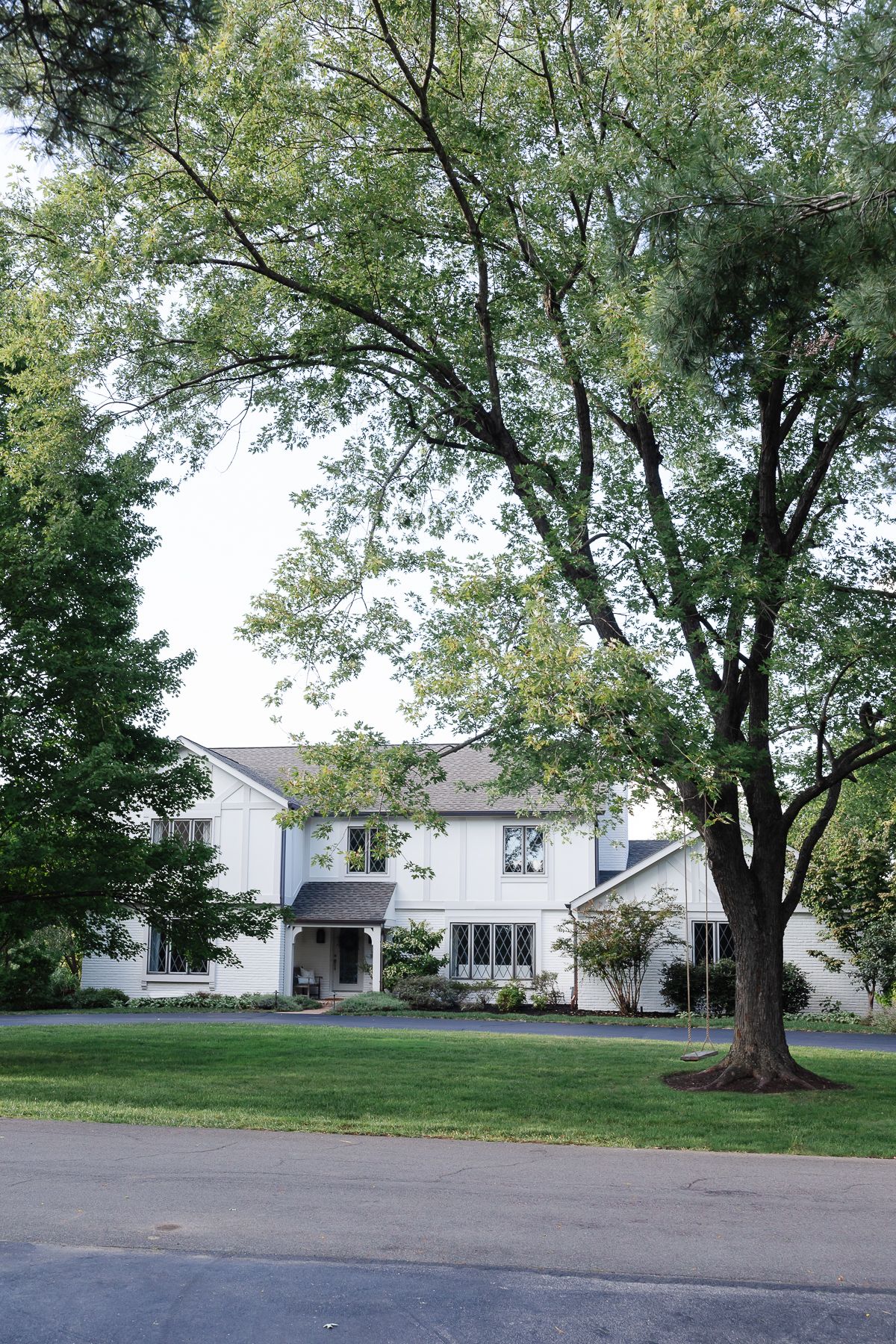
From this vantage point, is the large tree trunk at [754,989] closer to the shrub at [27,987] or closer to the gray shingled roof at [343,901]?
the gray shingled roof at [343,901]

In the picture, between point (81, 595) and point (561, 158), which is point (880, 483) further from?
point (81, 595)

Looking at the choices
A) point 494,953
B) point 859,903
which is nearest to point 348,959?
point 494,953

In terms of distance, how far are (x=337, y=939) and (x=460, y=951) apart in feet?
13.3

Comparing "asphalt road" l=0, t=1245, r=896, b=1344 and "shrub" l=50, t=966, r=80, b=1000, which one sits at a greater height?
"asphalt road" l=0, t=1245, r=896, b=1344

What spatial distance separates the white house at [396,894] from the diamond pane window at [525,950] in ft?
0.10

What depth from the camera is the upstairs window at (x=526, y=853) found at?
33594 mm

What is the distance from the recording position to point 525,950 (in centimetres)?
3306

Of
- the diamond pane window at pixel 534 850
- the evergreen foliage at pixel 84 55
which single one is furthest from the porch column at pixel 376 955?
the evergreen foliage at pixel 84 55

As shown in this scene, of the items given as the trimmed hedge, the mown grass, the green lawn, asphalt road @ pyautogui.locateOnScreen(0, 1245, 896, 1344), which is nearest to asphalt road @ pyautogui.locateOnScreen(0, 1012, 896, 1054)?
the mown grass

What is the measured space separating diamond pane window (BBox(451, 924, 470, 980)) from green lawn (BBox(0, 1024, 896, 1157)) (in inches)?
470

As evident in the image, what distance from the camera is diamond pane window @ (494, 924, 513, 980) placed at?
32719mm

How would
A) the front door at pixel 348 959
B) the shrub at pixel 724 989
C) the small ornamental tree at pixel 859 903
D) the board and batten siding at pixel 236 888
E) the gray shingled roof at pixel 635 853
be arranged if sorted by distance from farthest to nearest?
the gray shingled roof at pixel 635 853
the front door at pixel 348 959
the board and batten siding at pixel 236 888
the shrub at pixel 724 989
the small ornamental tree at pixel 859 903

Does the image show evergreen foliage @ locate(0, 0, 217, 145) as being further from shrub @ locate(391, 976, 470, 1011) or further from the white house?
shrub @ locate(391, 976, 470, 1011)

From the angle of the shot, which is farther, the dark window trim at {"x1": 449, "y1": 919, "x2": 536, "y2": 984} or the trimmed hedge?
the dark window trim at {"x1": 449, "y1": 919, "x2": 536, "y2": 984}
